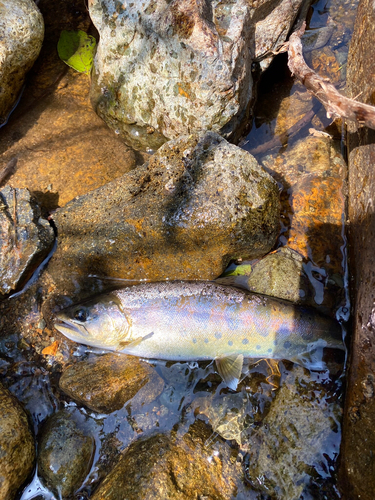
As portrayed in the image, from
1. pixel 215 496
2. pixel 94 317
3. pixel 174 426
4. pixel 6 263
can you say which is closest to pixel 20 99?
pixel 6 263

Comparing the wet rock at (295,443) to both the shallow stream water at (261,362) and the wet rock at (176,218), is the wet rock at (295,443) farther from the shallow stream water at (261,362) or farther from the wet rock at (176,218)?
the wet rock at (176,218)

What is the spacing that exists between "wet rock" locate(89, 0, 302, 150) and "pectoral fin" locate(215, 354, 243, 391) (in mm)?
2356

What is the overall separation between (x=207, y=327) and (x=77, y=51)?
4.14m

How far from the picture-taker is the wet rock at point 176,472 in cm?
252

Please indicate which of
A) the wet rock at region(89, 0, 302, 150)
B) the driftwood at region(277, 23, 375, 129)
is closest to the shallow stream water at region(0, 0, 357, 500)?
the wet rock at region(89, 0, 302, 150)

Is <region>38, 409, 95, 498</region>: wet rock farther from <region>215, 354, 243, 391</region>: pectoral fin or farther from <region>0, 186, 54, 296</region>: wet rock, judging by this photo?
<region>0, 186, 54, 296</region>: wet rock

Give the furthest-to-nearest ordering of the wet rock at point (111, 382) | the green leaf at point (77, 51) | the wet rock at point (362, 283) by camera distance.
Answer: the green leaf at point (77, 51) → the wet rock at point (111, 382) → the wet rock at point (362, 283)

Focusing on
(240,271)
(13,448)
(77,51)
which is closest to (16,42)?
(77,51)

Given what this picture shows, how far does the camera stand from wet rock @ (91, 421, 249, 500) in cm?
252

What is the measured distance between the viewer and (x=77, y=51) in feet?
15.4

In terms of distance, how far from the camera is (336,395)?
2992 millimetres

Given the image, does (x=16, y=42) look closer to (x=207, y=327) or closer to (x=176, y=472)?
(x=207, y=327)

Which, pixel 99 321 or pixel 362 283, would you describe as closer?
pixel 362 283

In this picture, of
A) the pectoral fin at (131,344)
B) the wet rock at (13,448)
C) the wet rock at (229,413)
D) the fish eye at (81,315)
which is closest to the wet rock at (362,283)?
the wet rock at (229,413)
